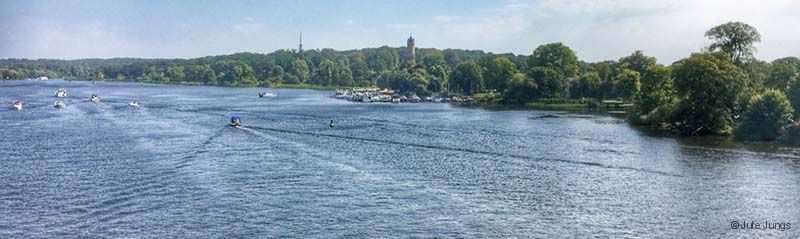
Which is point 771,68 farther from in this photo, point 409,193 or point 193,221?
point 193,221

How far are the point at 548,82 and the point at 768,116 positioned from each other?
68.7 meters

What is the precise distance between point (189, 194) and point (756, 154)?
45.2 metres

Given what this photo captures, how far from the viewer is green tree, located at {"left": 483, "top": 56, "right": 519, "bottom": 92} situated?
152250 millimetres

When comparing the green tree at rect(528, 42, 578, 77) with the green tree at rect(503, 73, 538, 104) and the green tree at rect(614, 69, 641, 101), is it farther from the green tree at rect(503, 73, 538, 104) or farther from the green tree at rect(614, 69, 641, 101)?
the green tree at rect(614, 69, 641, 101)

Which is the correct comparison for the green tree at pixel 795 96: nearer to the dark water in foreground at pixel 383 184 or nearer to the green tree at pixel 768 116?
the green tree at pixel 768 116

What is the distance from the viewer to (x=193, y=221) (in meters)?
33.4

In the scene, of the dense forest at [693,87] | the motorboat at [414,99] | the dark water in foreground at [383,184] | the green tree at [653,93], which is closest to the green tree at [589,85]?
the dense forest at [693,87]

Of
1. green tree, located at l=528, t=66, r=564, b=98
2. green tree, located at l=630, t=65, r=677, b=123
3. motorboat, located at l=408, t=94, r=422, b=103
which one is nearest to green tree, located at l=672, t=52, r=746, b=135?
green tree, located at l=630, t=65, r=677, b=123

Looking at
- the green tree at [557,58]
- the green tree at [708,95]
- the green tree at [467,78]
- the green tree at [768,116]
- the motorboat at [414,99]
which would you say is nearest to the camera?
the green tree at [768,116]

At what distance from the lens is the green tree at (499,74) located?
500 ft

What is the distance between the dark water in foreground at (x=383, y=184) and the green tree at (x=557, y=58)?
7131 centimetres

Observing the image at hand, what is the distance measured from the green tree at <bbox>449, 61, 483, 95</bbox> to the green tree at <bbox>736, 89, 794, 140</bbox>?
98.3 metres

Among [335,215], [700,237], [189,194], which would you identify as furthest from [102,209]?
[700,237]

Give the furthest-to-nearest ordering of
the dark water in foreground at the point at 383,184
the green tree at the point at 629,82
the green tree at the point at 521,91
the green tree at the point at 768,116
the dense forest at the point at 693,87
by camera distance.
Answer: the green tree at the point at 521,91
the green tree at the point at 629,82
the dense forest at the point at 693,87
the green tree at the point at 768,116
the dark water in foreground at the point at 383,184
